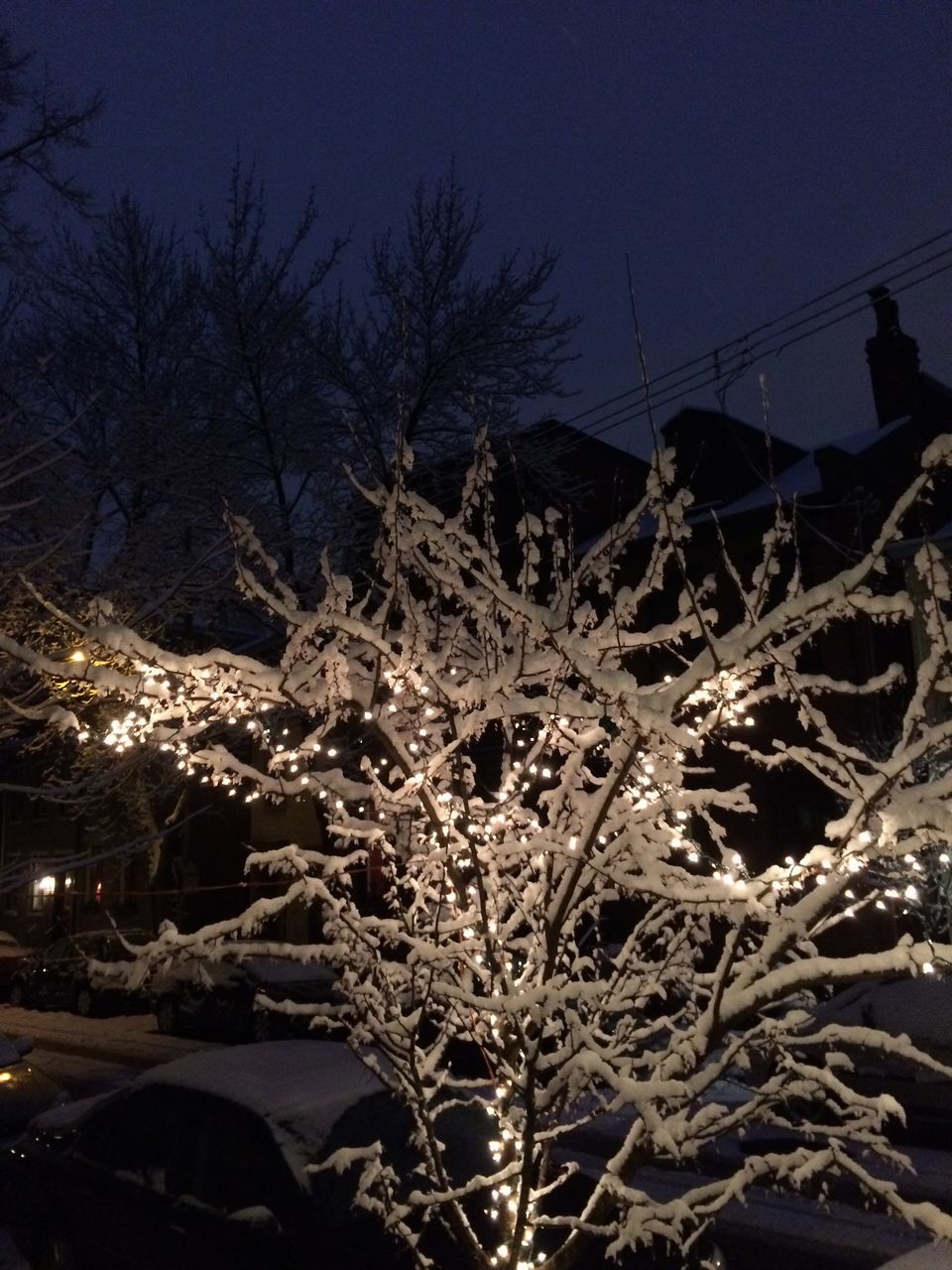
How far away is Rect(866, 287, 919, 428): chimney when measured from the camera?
75.5ft

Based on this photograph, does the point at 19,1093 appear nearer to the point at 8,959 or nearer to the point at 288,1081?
the point at 288,1081

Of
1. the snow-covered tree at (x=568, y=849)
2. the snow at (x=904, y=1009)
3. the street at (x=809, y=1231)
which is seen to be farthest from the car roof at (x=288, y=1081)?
the snow at (x=904, y=1009)

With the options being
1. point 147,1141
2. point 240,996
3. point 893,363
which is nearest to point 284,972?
point 240,996

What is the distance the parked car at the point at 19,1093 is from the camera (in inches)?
336

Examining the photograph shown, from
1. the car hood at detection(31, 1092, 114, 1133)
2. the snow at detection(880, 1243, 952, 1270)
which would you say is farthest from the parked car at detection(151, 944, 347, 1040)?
the snow at detection(880, 1243, 952, 1270)

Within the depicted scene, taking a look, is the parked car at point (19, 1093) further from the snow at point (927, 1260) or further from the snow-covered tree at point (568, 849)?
the snow at point (927, 1260)

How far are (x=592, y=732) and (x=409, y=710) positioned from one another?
0.87m

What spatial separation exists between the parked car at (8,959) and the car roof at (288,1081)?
67.6ft

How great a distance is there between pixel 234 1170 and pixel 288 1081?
0.48m

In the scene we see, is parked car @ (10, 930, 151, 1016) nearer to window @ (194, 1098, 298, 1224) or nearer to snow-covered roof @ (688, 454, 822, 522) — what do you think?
snow-covered roof @ (688, 454, 822, 522)

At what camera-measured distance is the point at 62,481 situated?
1038 cm

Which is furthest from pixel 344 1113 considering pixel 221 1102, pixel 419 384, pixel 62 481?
pixel 419 384

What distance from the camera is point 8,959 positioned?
81.9ft

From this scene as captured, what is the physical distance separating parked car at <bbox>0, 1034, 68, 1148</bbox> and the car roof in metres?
3.20
